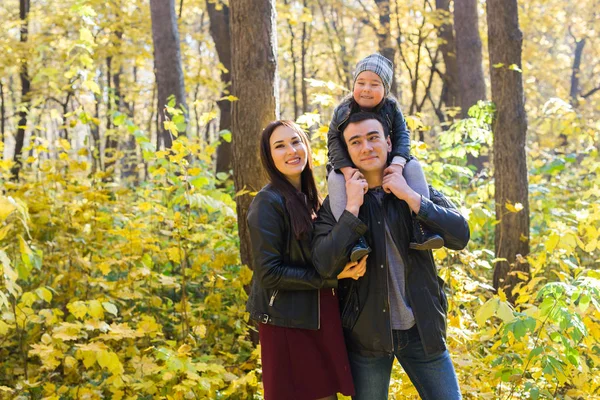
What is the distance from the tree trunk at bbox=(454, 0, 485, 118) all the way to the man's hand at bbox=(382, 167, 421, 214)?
932 centimetres

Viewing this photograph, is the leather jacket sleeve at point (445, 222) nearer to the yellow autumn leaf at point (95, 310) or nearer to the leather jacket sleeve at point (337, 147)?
the leather jacket sleeve at point (337, 147)

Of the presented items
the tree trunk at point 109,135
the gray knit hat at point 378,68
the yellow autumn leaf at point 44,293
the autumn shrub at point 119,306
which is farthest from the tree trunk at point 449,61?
the yellow autumn leaf at point 44,293

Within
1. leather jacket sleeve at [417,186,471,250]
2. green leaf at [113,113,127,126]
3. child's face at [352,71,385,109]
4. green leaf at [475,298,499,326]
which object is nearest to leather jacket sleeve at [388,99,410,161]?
child's face at [352,71,385,109]

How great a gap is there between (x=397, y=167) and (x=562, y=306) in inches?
52.9

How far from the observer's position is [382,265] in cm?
257

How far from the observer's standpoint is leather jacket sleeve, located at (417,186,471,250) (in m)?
2.54

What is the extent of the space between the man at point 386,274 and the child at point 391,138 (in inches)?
2.5

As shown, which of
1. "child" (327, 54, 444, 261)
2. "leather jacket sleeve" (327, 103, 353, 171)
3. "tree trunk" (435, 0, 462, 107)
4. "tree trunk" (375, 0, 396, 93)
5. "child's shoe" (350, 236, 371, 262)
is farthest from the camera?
"tree trunk" (435, 0, 462, 107)

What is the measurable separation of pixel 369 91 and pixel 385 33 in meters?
10.1

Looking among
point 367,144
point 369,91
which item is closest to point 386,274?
point 367,144

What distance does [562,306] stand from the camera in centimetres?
311

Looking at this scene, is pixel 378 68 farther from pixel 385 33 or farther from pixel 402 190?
pixel 385 33

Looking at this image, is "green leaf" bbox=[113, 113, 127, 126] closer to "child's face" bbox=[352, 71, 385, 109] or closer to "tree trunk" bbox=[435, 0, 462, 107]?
"child's face" bbox=[352, 71, 385, 109]

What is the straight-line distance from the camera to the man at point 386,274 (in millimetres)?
2535
